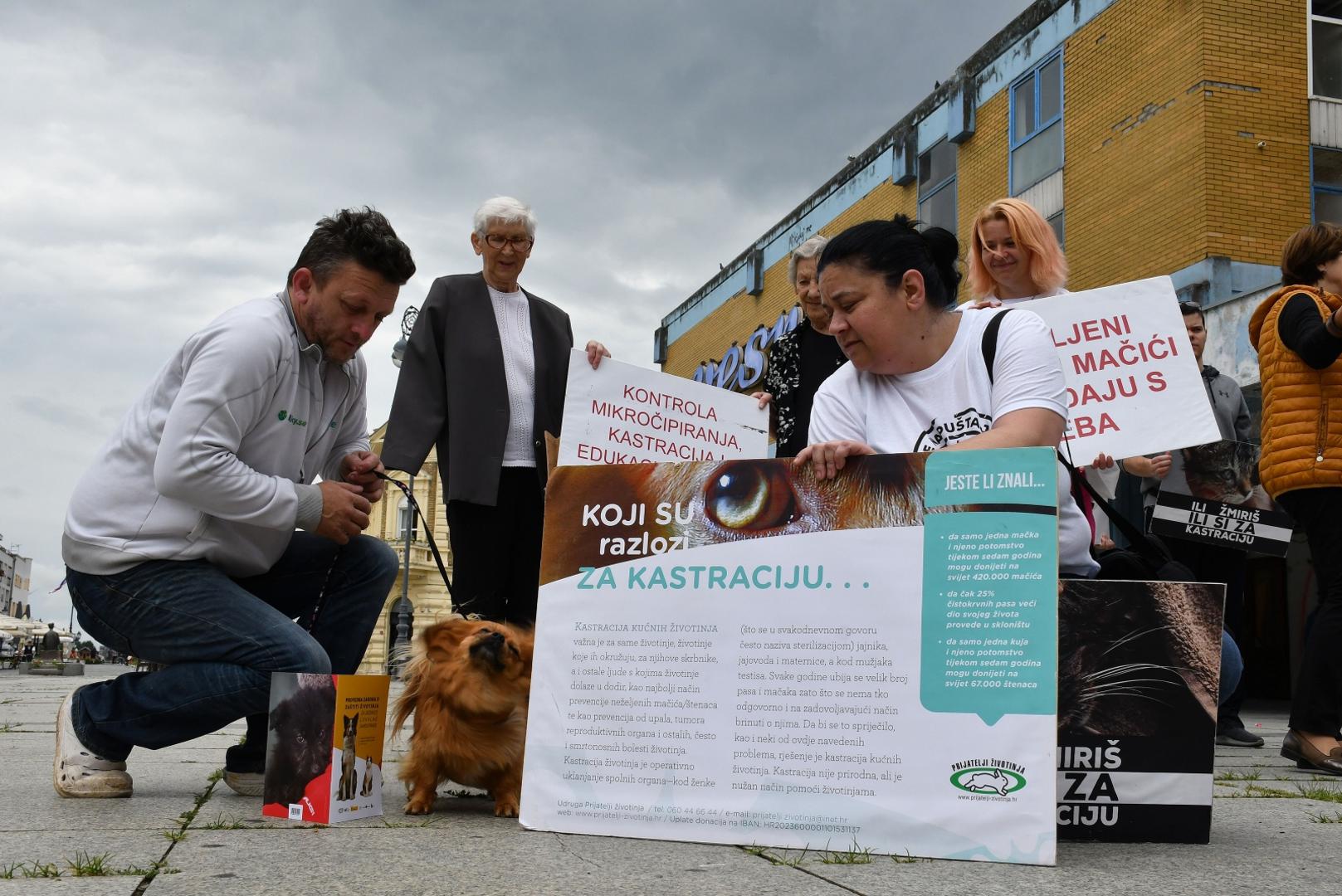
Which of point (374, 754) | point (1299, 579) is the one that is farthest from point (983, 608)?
point (1299, 579)

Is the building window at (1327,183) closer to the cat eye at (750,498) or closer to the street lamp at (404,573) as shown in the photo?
the street lamp at (404,573)

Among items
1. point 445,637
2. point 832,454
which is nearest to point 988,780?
point 832,454

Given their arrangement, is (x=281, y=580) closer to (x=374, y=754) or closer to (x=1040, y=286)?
(x=374, y=754)

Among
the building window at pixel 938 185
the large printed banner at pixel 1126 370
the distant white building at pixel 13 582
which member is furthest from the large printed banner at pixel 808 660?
the distant white building at pixel 13 582

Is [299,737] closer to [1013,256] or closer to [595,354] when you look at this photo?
[595,354]

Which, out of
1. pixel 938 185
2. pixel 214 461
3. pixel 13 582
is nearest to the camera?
pixel 214 461

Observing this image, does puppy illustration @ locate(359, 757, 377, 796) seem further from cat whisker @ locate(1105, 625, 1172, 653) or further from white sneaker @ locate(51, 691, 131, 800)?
cat whisker @ locate(1105, 625, 1172, 653)

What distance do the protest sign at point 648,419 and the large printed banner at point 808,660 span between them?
1580 mm

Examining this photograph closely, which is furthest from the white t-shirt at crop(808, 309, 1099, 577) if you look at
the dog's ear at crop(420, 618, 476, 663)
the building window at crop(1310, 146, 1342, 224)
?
the building window at crop(1310, 146, 1342, 224)

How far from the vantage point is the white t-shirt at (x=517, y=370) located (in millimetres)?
4363

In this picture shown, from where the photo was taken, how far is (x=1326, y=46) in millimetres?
15602

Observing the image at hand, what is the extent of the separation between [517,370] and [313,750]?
74.3 inches

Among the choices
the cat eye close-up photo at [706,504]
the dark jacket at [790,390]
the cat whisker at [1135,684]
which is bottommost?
the cat whisker at [1135,684]

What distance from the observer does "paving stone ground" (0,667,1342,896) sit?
211 centimetres
